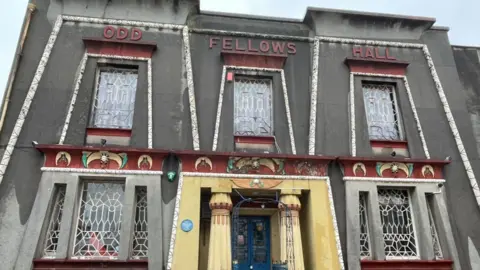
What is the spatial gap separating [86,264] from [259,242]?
4191mm

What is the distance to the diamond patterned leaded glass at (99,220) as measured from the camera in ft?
28.1

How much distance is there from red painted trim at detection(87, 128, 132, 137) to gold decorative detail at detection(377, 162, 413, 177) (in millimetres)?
6346

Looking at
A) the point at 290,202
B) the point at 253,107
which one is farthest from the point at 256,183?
Result: the point at 253,107

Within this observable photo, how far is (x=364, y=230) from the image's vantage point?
9594 mm

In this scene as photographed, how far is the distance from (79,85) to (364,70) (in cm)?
767

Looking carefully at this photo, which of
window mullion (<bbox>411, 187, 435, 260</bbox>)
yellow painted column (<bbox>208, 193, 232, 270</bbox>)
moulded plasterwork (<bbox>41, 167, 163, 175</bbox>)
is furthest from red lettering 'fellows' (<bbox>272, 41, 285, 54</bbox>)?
window mullion (<bbox>411, 187, 435, 260</bbox>)

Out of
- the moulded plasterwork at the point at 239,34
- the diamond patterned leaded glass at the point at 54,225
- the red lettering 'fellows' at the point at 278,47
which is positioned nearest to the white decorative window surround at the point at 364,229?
the red lettering 'fellows' at the point at 278,47

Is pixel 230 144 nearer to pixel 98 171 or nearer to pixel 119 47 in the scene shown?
pixel 98 171

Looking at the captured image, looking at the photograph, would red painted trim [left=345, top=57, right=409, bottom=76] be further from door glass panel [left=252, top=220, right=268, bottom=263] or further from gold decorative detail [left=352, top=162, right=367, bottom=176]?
door glass panel [left=252, top=220, right=268, bottom=263]

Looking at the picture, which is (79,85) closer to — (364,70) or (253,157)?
(253,157)

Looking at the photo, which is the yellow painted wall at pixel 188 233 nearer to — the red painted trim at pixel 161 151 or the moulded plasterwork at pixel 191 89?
the red painted trim at pixel 161 151

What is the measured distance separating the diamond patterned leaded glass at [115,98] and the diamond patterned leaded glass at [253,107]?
107 inches

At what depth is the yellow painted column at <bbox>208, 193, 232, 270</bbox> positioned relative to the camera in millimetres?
8461

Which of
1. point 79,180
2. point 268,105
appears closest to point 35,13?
point 79,180
